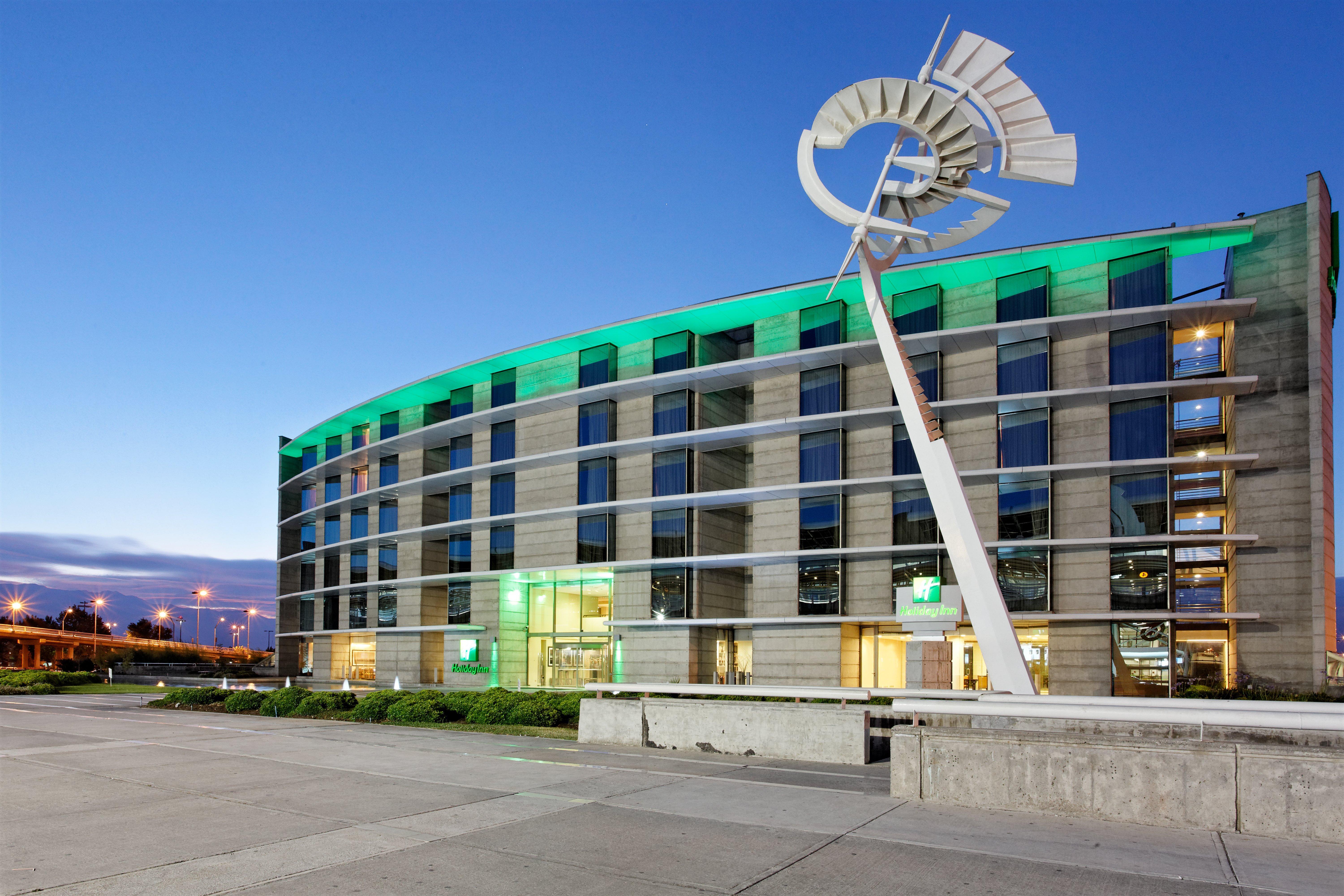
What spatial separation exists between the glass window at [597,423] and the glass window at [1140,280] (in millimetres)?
23517

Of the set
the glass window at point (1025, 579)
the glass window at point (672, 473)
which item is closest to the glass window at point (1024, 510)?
the glass window at point (1025, 579)

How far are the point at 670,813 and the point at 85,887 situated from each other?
604 centimetres

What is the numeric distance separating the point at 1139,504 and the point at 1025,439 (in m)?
4.76

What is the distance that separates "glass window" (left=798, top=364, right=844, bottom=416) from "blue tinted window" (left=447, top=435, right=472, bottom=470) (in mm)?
21246

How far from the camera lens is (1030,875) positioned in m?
8.11

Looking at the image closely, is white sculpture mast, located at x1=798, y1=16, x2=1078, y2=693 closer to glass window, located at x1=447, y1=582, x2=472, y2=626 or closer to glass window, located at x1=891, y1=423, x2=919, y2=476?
glass window, located at x1=891, y1=423, x2=919, y2=476

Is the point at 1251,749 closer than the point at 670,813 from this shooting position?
Yes

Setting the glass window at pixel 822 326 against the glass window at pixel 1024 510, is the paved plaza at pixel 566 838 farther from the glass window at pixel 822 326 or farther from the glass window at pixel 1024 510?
the glass window at pixel 822 326

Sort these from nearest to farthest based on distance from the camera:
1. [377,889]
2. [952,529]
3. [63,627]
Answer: [377,889] → [952,529] → [63,627]

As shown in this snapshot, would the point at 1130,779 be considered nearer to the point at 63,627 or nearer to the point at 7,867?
the point at 7,867

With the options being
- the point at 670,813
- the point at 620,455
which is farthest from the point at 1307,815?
the point at 620,455

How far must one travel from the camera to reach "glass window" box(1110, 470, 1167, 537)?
111 feet

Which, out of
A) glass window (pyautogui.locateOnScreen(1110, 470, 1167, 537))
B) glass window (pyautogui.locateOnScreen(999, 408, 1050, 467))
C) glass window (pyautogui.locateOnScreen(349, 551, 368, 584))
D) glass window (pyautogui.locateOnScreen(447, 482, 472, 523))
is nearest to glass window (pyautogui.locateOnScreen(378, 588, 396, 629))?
glass window (pyautogui.locateOnScreen(349, 551, 368, 584))

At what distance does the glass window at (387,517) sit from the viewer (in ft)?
188
